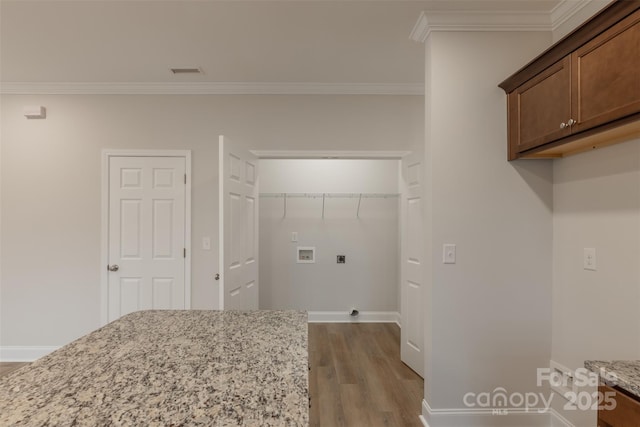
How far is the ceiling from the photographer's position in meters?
1.99

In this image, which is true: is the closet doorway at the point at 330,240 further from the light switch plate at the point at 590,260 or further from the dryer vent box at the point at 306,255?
the light switch plate at the point at 590,260

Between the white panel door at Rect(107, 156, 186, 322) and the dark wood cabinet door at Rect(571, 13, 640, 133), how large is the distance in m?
3.02

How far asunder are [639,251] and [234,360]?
74.2 inches

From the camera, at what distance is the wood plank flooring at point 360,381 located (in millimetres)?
2223

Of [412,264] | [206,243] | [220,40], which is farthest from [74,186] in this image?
[412,264]

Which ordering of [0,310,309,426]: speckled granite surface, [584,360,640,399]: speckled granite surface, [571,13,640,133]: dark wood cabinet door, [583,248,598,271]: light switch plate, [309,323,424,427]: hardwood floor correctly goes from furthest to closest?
1. [309,323,424,427]: hardwood floor
2. [583,248,598,271]: light switch plate
3. [571,13,640,133]: dark wood cabinet door
4. [584,360,640,399]: speckled granite surface
5. [0,310,309,426]: speckled granite surface

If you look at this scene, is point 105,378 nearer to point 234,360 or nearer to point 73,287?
point 234,360

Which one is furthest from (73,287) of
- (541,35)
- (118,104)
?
(541,35)

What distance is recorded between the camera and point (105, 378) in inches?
37.1

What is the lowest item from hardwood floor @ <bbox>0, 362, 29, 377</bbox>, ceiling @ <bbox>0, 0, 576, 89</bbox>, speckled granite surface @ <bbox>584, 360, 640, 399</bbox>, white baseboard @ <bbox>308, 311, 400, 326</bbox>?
hardwood floor @ <bbox>0, 362, 29, 377</bbox>

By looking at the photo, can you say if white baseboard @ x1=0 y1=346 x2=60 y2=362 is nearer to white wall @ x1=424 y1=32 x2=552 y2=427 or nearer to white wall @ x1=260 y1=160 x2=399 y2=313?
white wall @ x1=260 y1=160 x2=399 y2=313

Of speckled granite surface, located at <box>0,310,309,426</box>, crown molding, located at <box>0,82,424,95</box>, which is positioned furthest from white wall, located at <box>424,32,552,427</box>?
speckled granite surface, located at <box>0,310,309,426</box>

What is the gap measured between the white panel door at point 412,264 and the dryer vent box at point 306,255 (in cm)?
146

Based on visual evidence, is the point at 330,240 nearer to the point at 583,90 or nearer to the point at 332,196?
the point at 332,196
